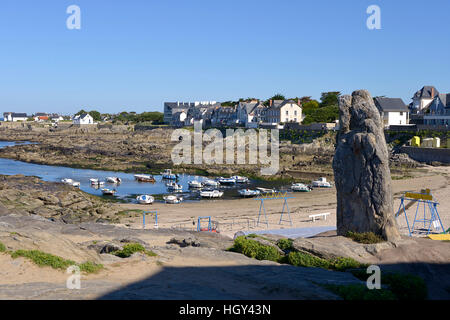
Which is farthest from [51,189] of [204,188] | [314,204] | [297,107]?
[297,107]

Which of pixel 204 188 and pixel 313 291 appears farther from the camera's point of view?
pixel 204 188

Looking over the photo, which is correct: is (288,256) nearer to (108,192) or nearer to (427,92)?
(108,192)

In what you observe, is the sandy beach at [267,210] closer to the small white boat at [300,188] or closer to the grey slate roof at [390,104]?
the small white boat at [300,188]

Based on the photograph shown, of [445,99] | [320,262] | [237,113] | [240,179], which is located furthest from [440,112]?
[320,262]

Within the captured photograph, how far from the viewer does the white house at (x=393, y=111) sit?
79.8 meters

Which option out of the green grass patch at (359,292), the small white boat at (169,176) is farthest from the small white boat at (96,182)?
the green grass patch at (359,292)

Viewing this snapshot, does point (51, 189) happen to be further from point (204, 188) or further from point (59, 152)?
point (59, 152)

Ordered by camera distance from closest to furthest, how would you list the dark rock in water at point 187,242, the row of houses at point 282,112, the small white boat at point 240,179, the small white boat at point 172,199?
the dark rock in water at point 187,242 → the small white boat at point 172,199 → the small white boat at point 240,179 → the row of houses at point 282,112

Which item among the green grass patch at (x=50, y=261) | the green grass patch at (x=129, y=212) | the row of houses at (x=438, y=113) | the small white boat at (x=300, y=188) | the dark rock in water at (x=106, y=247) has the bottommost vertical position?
the green grass patch at (x=129, y=212)

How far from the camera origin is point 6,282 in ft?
42.3

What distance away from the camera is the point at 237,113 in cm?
12525

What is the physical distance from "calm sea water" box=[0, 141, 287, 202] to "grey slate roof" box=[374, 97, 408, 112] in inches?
1433

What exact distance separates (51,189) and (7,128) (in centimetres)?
13857

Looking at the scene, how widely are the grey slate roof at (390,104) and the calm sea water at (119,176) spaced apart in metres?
36.4
